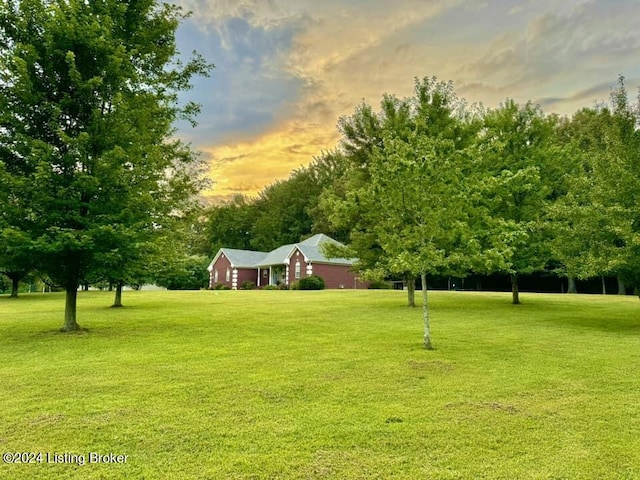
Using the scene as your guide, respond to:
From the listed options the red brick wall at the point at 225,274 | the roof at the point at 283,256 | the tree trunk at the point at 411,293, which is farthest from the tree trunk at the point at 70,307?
the red brick wall at the point at 225,274

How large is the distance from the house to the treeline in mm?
18050

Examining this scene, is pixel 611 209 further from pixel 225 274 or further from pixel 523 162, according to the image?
→ pixel 225 274

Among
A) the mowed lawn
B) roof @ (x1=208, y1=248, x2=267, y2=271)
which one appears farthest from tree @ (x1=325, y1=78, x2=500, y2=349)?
roof @ (x1=208, y1=248, x2=267, y2=271)

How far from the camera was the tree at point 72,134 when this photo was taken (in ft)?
34.7

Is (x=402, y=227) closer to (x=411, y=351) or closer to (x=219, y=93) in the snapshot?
(x=411, y=351)

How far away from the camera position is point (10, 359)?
8.22 meters

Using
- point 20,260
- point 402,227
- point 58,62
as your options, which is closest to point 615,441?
point 402,227

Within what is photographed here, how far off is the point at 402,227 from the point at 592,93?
56.9 feet

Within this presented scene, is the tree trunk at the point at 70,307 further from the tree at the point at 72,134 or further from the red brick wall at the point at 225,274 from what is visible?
the red brick wall at the point at 225,274

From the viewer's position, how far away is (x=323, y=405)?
Result: 17.7 feet

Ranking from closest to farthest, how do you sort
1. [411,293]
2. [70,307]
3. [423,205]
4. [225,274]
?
[423,205], [70,307], [411,293], [225,274]

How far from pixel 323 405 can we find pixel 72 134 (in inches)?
396

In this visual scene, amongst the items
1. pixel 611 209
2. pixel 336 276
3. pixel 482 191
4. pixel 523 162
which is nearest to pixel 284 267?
pixel 336 276

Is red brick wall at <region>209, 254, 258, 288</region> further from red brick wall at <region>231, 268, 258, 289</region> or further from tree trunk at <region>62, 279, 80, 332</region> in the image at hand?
tree trunk at <region>62, 279, 80, 332</region>
